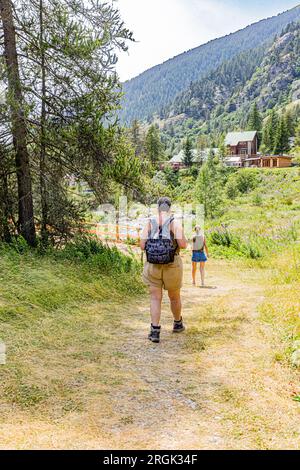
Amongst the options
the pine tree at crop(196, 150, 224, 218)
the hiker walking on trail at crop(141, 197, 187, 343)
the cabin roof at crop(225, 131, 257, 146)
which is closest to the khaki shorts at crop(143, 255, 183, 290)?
the hiker walking on trail at crop(141, 197, 187, 343)

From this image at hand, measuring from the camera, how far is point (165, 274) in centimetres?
524

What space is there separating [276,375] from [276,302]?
2.43 metres

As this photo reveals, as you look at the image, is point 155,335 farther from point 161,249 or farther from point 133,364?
point 161,249

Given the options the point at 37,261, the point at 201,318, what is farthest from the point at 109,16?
the point at 201,318

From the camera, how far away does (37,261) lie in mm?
7828

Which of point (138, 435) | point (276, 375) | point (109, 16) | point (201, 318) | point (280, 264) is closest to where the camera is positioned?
point (138, 435)

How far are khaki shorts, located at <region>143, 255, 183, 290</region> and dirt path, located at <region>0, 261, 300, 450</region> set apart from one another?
0.76 metres

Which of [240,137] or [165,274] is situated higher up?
[240,137]

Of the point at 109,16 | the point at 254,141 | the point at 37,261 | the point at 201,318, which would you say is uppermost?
the point at 254,141

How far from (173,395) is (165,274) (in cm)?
183

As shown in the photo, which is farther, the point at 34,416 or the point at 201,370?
the point at 201,370

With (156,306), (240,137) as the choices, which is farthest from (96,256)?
(240,137)

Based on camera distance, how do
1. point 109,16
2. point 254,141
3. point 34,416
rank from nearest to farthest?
1. point 34,416
2. point 109,16
3. point 254,141
